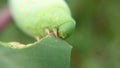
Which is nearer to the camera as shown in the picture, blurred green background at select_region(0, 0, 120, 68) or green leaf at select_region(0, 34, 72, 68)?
green leaf at select_region(0, 34, 72, 68)

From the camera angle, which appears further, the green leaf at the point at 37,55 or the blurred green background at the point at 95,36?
the blurred green background at the point at 95,36

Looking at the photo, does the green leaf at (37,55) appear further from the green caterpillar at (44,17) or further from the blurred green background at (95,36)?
the blurred green background at (95,36)

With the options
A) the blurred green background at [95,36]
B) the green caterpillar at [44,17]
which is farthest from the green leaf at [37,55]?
the blurred green background at [95,36]

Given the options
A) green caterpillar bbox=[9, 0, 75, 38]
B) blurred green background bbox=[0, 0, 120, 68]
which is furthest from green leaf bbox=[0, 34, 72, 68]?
blurred green background bbox=[0, 0, 120, 68]

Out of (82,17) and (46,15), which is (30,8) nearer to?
(46,15)

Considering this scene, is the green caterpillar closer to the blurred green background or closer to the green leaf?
the green leaf

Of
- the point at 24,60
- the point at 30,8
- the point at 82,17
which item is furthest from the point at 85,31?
the point at 24,60

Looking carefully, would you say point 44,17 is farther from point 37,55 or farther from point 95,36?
point 95,36
